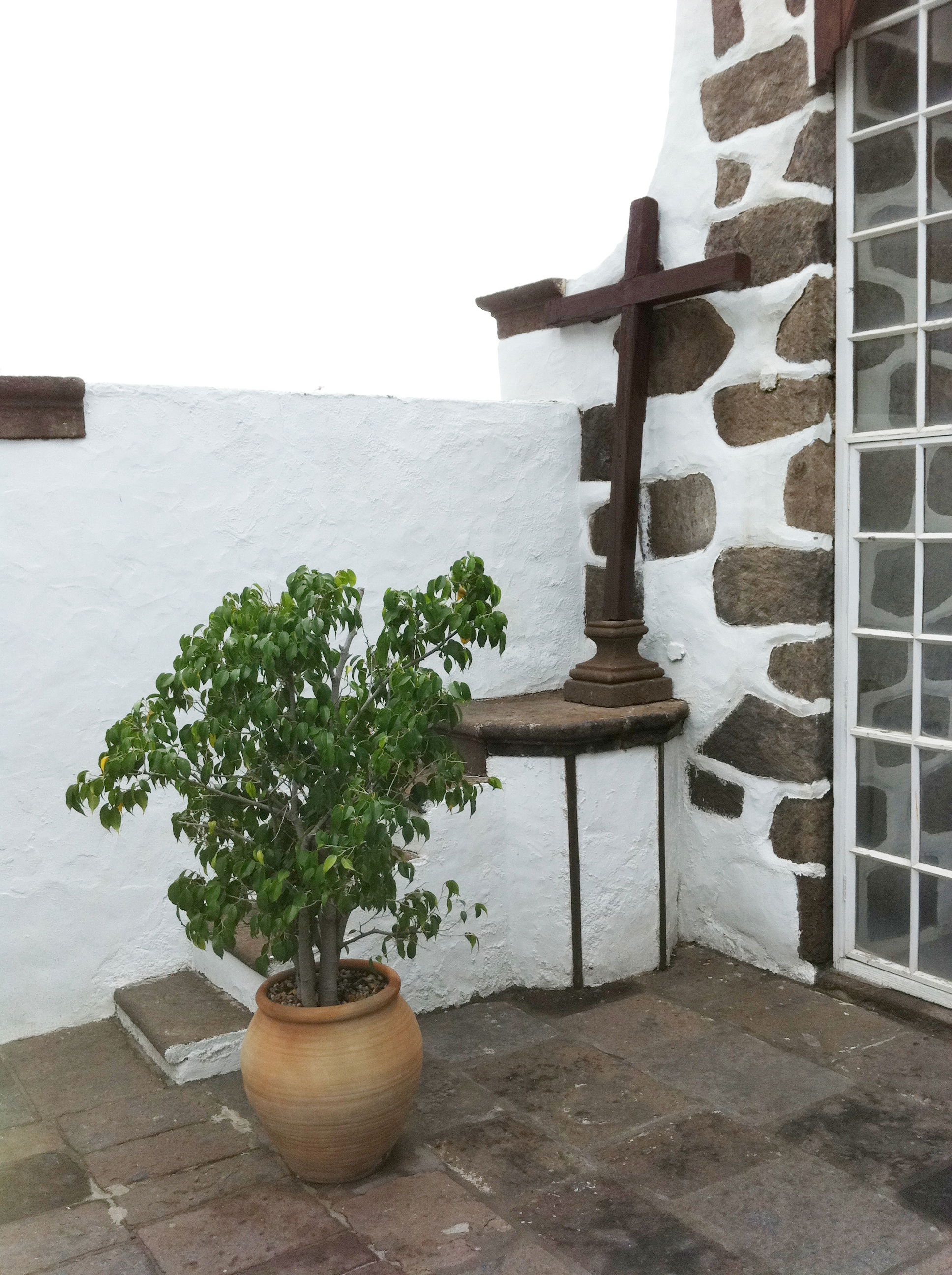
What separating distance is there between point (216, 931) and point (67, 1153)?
593 millimetres

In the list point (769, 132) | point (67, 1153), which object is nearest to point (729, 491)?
point (769, 132)

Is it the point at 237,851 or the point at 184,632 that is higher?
the point at 184,632

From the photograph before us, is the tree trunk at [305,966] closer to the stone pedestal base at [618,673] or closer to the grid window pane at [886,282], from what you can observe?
the stone pedestal base at [618,673]

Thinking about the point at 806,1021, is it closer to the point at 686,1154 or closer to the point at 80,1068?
the point at 686,1154

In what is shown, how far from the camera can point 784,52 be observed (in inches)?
113

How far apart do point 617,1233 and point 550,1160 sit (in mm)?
264

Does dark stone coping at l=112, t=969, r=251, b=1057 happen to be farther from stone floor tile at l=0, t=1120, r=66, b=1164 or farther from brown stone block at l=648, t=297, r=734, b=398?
brown stone block at l=648, t=297, r=734, b=398

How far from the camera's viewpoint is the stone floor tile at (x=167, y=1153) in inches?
86.2

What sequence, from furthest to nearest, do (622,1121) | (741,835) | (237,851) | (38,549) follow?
1. (741,835)
2. (38,549)
3. (622,1121)
4. (237,851)

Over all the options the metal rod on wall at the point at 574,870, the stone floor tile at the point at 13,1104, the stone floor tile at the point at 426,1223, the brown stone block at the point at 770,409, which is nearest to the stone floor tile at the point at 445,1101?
the stone floor tile at the point at 426,1223

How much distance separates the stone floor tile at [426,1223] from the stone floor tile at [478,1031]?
590 millimetres

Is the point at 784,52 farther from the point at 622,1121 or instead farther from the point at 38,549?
the point at 622,1121

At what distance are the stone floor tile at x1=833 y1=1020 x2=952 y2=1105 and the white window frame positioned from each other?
0.17 meters

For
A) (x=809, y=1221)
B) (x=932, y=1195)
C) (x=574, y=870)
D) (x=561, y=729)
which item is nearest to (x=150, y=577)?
(x=561, y=729)
